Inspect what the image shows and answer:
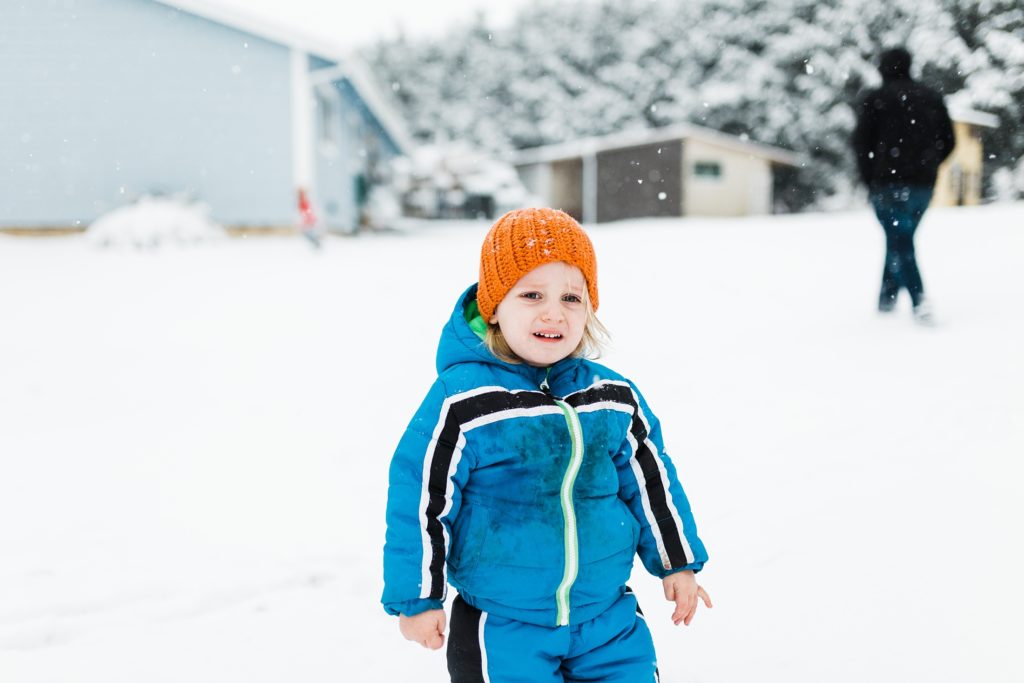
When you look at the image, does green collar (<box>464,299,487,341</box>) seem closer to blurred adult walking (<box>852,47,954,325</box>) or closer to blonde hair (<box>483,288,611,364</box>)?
blonde hair (<box>483,288,611,364</box>)

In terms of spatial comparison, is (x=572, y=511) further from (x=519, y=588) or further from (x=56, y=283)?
(x=56, y=283)

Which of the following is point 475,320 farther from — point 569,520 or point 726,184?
point 726,184

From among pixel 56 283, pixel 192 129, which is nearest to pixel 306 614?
pixel 56 283

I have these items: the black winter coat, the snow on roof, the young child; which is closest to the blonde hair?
the young child

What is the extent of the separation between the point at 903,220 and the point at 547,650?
515 centimetres

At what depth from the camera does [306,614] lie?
2465 mm

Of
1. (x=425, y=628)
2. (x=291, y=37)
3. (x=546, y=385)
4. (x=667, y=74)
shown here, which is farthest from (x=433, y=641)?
(x=667, y=74)

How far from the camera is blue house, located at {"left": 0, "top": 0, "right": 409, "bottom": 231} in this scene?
303 centimetres

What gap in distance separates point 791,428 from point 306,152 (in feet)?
44.5

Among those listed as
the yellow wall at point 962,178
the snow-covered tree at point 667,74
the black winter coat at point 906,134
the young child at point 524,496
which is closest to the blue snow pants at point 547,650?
the young child at point 524,496

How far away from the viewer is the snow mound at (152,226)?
1146 cm

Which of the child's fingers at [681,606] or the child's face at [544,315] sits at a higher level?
the child's face at [544,315]

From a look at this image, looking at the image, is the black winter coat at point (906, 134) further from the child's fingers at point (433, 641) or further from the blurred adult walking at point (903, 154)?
the child's fingers at point (433, 641)

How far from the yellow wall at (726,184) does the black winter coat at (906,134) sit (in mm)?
16557
